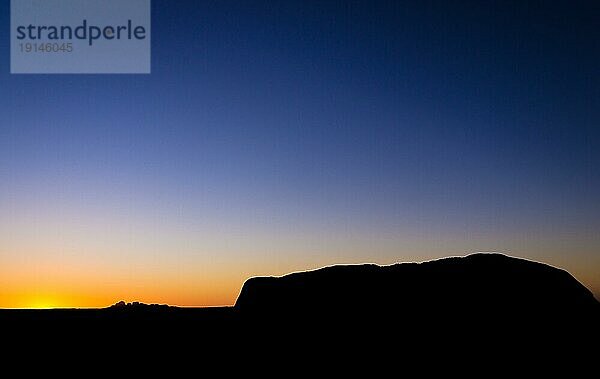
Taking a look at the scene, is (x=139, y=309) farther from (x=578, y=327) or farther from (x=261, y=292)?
(x=578, y=327)

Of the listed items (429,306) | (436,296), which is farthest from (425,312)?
(436,296)

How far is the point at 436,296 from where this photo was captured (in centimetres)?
2005

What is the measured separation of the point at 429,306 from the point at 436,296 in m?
0.44

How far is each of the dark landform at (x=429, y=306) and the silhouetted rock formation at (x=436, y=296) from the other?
3 centimetres

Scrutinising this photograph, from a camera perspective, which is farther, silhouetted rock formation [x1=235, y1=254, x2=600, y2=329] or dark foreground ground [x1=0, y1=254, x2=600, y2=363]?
silhouetted rock formation [x1=235, y1=254, x2=600, y2=329]

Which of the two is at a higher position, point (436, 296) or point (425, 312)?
point (436, 296)

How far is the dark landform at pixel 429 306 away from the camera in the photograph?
19156 mm

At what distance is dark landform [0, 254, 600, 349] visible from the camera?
62.8 ft

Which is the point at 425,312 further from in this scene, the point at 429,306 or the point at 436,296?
the point at 436,296

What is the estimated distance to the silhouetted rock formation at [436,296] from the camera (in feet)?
64.1

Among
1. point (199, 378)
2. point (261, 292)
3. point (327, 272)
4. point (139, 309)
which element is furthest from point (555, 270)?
point (139, 309)

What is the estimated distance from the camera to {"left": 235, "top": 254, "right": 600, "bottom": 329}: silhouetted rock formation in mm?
19547

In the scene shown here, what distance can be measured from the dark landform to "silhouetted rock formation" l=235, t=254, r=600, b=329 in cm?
3

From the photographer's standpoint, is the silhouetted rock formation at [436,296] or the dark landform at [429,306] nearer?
the dark landform at [429,306]
